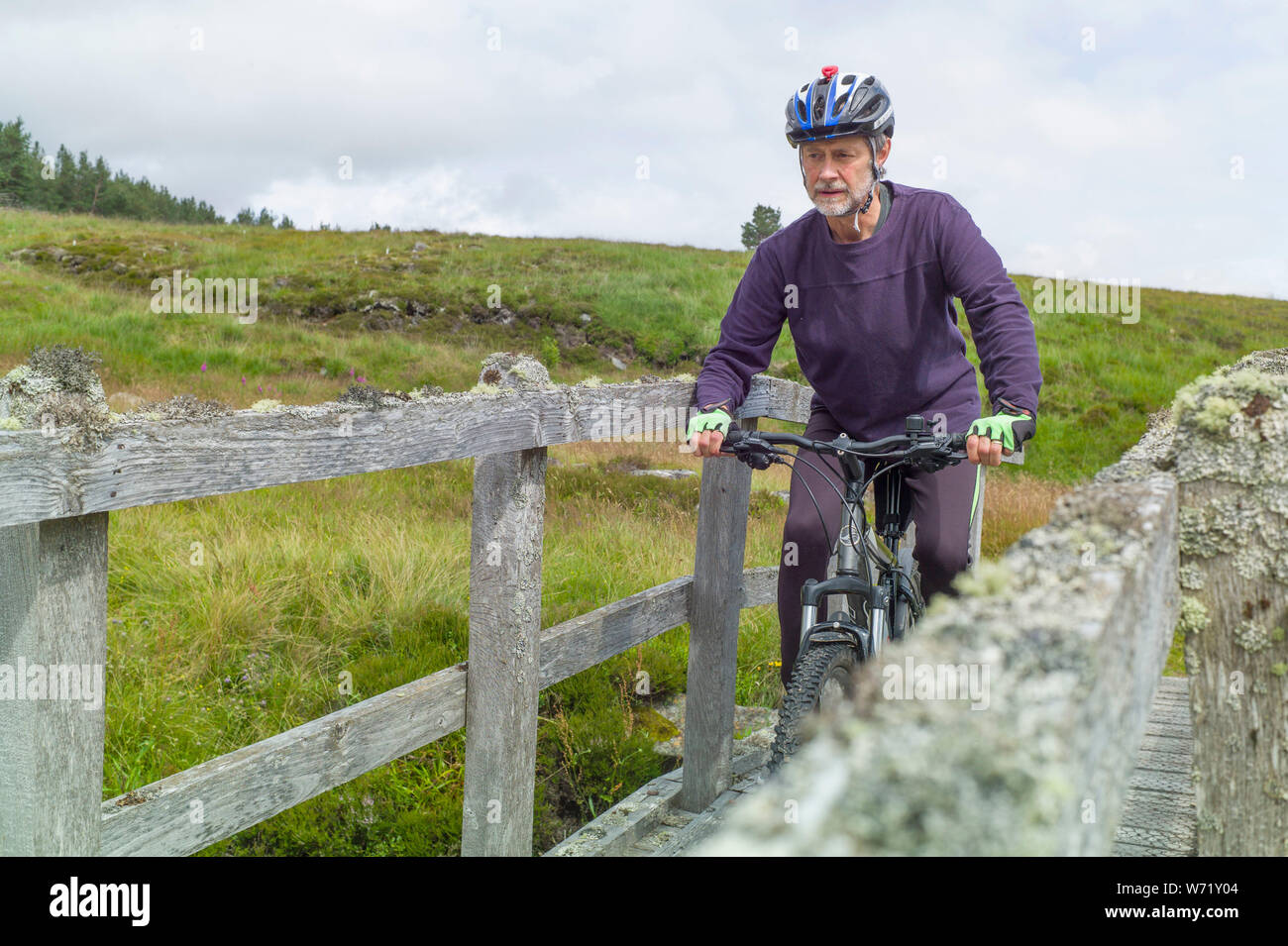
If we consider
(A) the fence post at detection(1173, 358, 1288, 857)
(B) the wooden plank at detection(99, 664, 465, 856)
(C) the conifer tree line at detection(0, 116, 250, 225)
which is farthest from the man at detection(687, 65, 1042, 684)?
(C) the conifer tree line at detection(0, 116, 250, 225)

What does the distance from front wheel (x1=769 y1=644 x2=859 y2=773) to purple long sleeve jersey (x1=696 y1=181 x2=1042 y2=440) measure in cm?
108

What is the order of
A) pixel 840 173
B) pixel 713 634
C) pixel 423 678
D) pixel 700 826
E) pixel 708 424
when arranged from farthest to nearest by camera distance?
1. pixel 713 634
2. pixel 700 826
3. pixel 840 173
4. pixel 708 424
5. pixel 423 678

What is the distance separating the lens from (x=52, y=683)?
1.83 m

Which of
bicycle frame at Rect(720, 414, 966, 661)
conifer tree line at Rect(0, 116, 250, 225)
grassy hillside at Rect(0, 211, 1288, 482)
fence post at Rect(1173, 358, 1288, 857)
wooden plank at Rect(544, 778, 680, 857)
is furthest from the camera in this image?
conifer tree line at Rect(0, 116, 250, 225)

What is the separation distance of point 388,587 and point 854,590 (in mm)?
2978

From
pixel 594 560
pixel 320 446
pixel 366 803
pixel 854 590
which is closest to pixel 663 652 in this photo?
pixel 594 560

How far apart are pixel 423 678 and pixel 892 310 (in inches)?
83.7

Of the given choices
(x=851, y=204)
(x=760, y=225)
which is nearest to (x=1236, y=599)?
(x=851, y=204)

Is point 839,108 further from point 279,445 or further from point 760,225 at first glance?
point 760,225

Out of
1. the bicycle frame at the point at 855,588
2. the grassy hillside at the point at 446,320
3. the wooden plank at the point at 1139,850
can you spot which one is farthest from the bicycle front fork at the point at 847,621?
the grassy hillside at the point at 446,320

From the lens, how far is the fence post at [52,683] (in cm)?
181

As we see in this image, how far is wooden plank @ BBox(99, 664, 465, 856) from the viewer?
2.08 m

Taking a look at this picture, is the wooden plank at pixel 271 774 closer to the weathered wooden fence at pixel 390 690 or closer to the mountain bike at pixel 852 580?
the weathered wooden fence at pixel 390 690

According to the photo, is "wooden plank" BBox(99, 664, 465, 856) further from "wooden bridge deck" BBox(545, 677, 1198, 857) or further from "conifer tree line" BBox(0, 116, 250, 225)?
"conifer tree line" BBox(0, 116, 250, 225)
